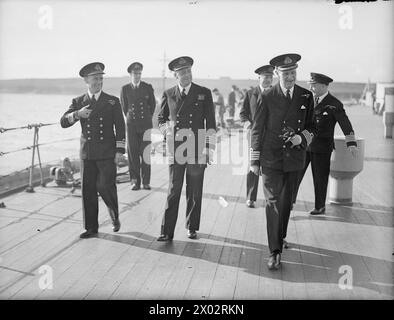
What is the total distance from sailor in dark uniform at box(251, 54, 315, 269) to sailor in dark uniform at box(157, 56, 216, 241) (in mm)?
814

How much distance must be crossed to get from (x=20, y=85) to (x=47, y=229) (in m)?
123

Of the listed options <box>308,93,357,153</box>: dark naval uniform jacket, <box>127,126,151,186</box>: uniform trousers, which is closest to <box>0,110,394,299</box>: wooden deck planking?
<box>127,126,151,186</box>: uniform trousers

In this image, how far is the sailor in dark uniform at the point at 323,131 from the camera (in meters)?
6.93

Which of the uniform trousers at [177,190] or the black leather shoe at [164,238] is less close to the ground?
the uniform trousers at [177,190]

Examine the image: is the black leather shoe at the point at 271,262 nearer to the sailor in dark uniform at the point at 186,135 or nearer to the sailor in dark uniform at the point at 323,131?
the sailor in dark uniform at the point at 186,135

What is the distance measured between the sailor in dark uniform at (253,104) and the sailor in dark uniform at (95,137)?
216cm

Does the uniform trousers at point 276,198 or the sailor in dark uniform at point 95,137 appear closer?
the uniform trousers at point 276,198

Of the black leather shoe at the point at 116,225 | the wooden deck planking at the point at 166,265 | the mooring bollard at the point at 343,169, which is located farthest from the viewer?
the mooring bollard at the point at 343,169

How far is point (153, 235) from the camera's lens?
6176mm

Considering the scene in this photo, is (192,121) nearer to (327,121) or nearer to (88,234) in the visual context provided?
(88,234)

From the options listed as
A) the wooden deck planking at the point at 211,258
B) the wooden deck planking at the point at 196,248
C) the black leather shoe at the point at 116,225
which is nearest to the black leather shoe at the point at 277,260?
the wooden deck planking at the point at 211,258

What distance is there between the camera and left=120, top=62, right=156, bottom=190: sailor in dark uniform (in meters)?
8.94

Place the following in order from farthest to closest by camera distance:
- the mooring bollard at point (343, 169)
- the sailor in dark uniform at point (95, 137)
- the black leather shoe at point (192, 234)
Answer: the mooring bollard at point (343, 169), the black leather shoe at point (192, 234), the sailor in dark uniform at point (95, 137)
